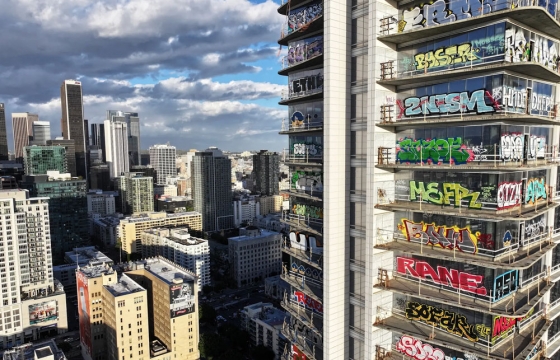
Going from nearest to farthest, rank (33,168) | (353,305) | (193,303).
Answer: (353,305) < (193,303) < (33,168)

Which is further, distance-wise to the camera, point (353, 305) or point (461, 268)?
point (353, 305)

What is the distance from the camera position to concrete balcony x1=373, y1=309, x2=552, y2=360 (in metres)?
15.3

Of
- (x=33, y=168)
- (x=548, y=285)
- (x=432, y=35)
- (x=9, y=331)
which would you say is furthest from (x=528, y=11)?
(x=33, y=168)

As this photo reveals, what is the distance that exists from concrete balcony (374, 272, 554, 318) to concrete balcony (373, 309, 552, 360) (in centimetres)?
139

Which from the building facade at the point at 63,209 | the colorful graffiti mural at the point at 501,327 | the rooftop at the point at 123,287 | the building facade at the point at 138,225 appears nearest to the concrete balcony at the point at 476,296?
the colorful graffiti mural at the point at 501,327

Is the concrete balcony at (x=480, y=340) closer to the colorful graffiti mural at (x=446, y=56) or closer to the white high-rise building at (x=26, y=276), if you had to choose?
the colorful graffiti mural at (x=446, y=56)

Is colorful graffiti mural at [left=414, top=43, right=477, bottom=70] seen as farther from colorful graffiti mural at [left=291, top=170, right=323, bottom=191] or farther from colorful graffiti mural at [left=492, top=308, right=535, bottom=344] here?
colorful graffiti mural at [left=492, top=308, right=535, bottom=344]

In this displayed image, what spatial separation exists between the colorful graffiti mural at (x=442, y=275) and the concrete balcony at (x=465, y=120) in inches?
243

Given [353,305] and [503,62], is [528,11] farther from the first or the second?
[353,305]

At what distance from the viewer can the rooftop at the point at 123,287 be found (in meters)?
62.8

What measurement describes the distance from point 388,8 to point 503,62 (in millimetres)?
5828

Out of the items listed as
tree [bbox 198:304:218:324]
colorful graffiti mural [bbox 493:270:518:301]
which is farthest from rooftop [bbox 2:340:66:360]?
colorful graffiti mural [bbox 493:270:518:301]

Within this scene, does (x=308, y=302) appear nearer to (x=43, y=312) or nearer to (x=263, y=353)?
(x=263, y=353)

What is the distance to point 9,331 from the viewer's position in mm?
79812
